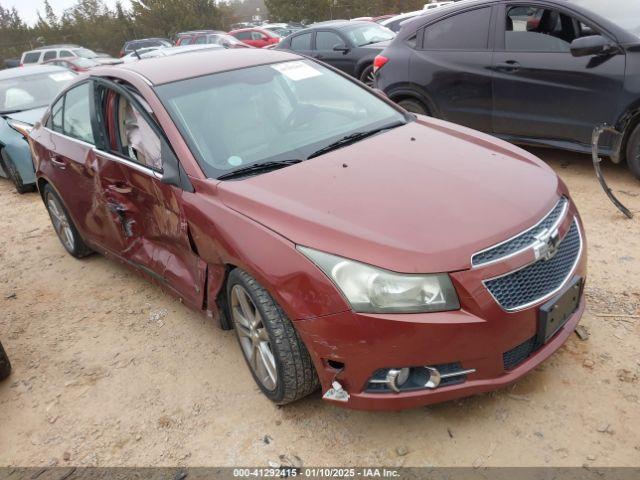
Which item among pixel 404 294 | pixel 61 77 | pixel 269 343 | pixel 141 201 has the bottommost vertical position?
pixel 269 343

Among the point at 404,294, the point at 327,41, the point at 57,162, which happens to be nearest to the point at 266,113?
the point at 404,294

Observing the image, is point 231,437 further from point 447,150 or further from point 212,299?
point 447,150

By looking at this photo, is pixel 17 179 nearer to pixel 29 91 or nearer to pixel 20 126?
pixel 20 126

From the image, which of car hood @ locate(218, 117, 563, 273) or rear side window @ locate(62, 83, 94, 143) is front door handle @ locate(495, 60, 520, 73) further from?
rear side window @ locate(62, 83, 94, 143)

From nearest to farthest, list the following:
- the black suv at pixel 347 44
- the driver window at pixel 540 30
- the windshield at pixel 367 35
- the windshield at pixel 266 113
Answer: the windshield at pixel 266 113
the driver window at pixel 540 30
the black suv at pixel 347 44
the windshield at pixel 367 35

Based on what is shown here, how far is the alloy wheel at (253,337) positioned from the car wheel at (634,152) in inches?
149

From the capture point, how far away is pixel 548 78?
4973 mm

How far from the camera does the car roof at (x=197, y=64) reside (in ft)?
10.7

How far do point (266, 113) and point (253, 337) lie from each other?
1316 mm

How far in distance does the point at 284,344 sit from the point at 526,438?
1132mm

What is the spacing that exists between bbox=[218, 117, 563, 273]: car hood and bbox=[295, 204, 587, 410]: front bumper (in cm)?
18

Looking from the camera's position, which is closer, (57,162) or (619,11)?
(57,162)

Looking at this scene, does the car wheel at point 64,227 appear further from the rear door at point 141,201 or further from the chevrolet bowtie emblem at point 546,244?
→ the chevrolet bowtie emblem at point 546,244

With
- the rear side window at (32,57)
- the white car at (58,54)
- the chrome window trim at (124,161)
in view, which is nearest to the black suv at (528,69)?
the chrome window trim at (124,161)
